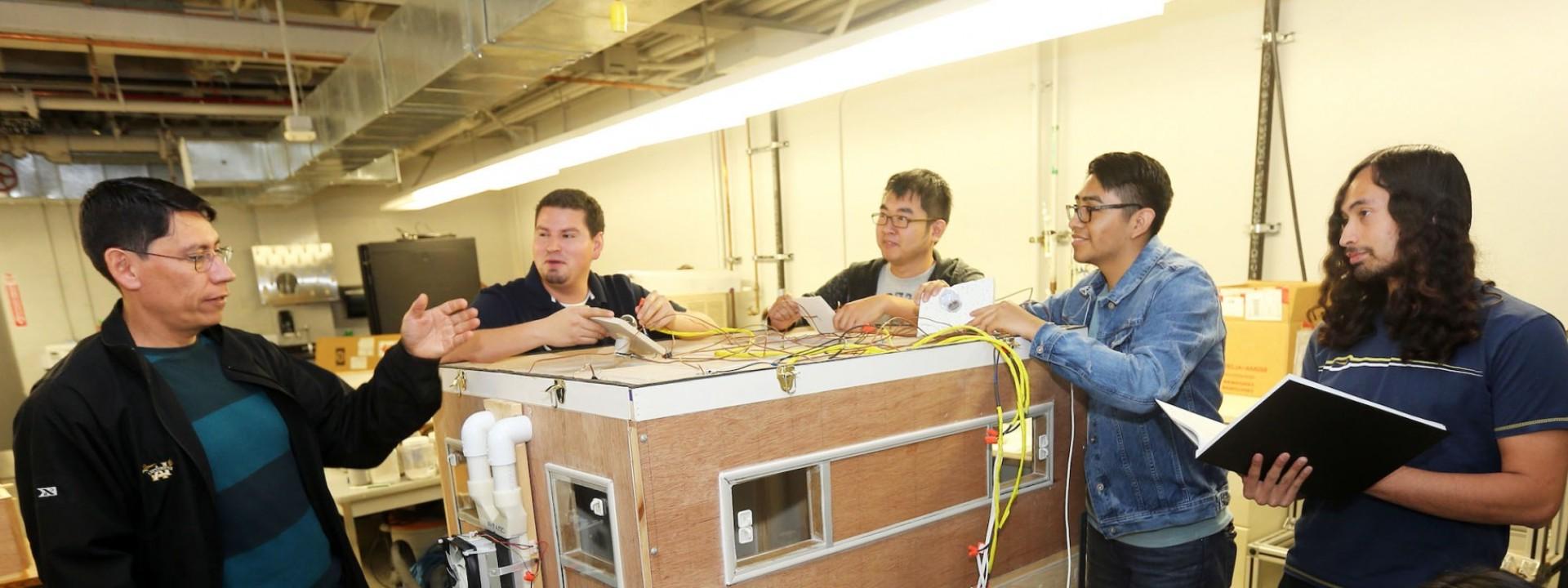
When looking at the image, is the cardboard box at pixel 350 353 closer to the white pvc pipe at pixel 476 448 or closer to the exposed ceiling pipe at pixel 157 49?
the exposed ceiling pipe at pixel 157 49

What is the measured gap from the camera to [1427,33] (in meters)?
2.28

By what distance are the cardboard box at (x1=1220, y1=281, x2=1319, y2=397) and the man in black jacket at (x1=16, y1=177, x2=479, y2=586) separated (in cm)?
247

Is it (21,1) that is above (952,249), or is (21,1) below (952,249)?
above

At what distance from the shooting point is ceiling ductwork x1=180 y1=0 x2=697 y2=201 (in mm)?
2092

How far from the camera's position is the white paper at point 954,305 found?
4.49 ft

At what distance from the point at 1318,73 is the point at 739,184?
10.8 ft

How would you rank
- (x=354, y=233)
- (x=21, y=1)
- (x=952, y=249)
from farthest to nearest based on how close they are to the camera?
(x=354, y=233), (x=952, y=249), (x=21, y=1)

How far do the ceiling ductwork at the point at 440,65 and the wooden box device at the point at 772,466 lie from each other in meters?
1.14

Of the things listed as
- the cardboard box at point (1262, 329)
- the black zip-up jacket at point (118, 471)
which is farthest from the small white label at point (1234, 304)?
the black zip-up jacket at point (118, 471)

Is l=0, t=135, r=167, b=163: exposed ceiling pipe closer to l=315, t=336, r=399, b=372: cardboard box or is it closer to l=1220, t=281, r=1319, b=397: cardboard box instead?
l=315, t=336, r=399, b=372: cardboard box

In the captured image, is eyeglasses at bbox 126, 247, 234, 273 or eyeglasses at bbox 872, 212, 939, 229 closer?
eyeglasses at bbox 126, 247, 234, 273

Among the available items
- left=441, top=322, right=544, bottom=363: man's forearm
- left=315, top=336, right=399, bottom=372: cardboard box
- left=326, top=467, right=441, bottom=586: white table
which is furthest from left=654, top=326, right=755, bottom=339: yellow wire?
left=315, top=336, right=399, bottom=372: cardboard box

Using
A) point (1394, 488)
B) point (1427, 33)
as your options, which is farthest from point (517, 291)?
point (1427, 33)

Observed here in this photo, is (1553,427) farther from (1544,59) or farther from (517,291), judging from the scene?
(517,291)
